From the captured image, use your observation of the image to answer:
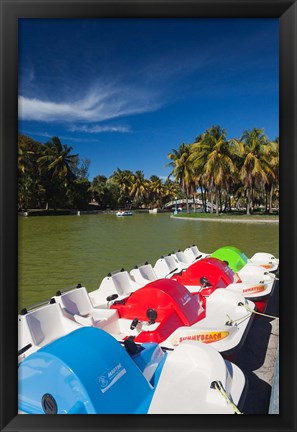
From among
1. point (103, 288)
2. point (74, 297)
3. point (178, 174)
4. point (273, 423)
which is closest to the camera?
point (273, 423)

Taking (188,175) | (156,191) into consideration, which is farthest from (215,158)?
(156,191)

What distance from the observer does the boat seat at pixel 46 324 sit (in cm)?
280

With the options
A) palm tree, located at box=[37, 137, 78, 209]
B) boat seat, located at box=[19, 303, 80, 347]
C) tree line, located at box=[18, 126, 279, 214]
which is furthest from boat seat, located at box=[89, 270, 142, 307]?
palm tree, located at box=[37, 137, 78, 209]

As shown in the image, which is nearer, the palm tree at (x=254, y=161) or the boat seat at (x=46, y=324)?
the boat seat at (x=46, y=324)

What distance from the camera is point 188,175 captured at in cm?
3422

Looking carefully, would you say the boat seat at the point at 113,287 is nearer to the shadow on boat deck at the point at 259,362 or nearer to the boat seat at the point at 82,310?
the boat seat at the point at 82,310

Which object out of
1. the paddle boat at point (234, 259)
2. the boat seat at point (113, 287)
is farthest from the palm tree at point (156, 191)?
the boat seat at point (113, 287)

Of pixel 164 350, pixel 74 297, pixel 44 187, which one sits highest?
pixel 44 187

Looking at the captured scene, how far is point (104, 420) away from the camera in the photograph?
5.12 ft

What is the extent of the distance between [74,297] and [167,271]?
2284mm
